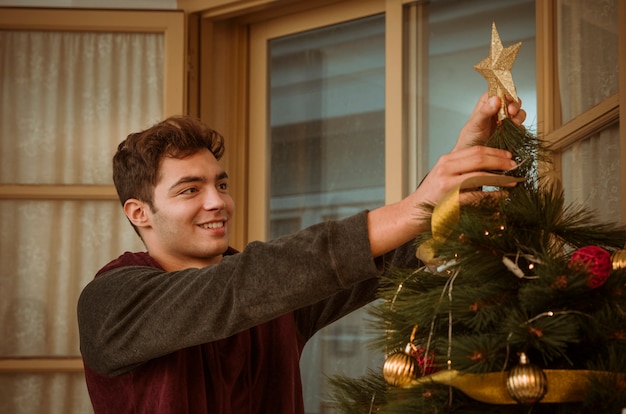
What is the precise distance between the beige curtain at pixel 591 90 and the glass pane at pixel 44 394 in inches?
60.4

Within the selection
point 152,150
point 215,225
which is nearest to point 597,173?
point 215,225

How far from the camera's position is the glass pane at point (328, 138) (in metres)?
2.83

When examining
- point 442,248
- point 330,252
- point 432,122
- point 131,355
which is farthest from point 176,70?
point 442,248

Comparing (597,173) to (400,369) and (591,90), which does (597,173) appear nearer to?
(591,90)

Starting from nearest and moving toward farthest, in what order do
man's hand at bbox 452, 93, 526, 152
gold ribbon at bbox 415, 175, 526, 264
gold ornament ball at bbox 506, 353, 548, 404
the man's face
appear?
gold ornament ball at bbox 506, 353, 548, 404
gold ribbon at bbox 415, 175, 526, 264
man's hand at bbox 452, 93, 526, 152
the man's face

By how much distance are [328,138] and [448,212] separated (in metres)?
1.96

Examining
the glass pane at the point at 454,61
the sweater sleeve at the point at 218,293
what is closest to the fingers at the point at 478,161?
the sweater sleeve at the point at 218,293

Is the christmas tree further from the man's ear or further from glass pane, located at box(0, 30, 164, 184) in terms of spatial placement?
glass pane, located at box(0, 30, 164, 184)

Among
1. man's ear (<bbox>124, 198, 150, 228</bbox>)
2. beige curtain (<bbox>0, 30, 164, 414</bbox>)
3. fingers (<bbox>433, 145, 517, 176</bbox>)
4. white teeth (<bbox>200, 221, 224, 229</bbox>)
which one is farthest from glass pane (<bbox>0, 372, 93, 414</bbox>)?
fingers (<bbox>433, 145, 517, 176</bbox>)

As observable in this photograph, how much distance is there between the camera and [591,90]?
190 centimetres

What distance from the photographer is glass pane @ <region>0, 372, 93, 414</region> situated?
2.75 m

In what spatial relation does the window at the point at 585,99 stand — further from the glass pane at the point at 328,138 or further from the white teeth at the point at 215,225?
the glass pane at the point at 328,138

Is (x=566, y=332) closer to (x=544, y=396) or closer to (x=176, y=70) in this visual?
(x=544, y=396)

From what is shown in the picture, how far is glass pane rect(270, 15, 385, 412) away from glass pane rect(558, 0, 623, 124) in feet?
2.67
